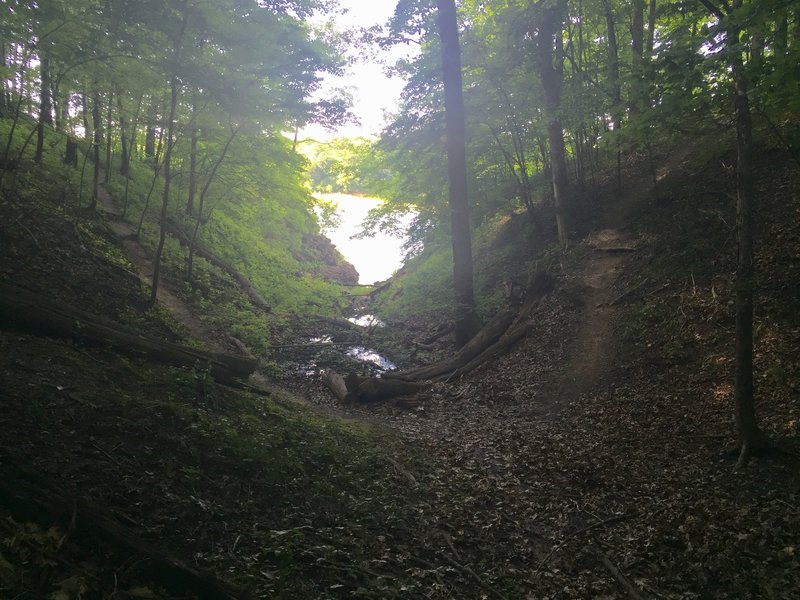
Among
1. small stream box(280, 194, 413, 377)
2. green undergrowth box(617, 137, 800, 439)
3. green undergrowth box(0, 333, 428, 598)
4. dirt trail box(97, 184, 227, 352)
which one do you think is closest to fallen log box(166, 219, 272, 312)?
small stream box(280, 194, 413, 377)

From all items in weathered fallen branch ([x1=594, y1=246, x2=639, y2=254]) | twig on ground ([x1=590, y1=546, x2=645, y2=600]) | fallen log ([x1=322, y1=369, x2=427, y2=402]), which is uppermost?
weathered fallen branch ([x1=594, y1=246, x2=639, y2=254])

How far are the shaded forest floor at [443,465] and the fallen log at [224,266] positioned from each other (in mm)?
5945

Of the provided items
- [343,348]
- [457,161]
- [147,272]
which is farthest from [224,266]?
[457,161]

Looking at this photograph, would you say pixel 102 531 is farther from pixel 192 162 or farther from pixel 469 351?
pixel 192 162

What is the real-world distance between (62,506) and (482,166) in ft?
55.7

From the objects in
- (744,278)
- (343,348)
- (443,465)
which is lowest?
(443,465)

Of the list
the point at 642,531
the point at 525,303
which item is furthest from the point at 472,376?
the point at 642,531

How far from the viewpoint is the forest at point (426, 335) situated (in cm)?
438

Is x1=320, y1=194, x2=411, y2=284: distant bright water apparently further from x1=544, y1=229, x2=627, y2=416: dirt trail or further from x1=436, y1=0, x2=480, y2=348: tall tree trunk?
x1=544, y1=229, x2=627, y2=416: dirt trail

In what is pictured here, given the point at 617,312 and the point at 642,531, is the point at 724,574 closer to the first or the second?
the point at 642,531

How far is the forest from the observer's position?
438 centimetres

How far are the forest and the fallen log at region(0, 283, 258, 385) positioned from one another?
0.04 m

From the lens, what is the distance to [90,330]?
22.3 feet

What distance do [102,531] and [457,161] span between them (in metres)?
12.2
